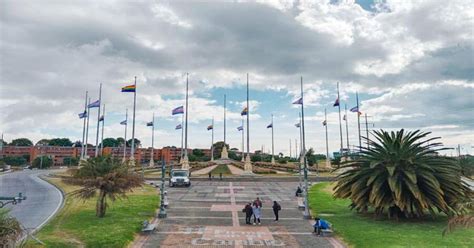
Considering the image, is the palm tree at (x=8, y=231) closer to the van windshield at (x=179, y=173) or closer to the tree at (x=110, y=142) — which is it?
the van windshield at (x=179, y=173)

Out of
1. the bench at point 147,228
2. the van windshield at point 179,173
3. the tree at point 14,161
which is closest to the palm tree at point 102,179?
the bench at point 147,228

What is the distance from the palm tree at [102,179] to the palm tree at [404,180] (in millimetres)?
12231

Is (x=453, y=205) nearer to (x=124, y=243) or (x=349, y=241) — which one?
(x=349, y=241)

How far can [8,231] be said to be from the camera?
963cm

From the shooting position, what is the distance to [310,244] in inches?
603

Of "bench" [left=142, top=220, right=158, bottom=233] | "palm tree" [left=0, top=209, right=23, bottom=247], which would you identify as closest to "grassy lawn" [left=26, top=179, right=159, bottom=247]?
"bench" [left=142, top=220, right=158, bottom=233]

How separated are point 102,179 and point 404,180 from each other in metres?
15.7

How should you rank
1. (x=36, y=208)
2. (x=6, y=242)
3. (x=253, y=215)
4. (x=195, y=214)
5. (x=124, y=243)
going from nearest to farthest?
(x=6, y=242) < (x=124, y=243) < (x=253, y=215) < (x=195, y=214) < (x=36, y=208)

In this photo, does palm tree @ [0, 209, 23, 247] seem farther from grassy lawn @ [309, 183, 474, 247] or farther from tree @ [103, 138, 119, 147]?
tree @ [103, 138, 119, 147]

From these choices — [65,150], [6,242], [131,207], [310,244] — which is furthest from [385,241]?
[65,150]

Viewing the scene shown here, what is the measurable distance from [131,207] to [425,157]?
1806 cm

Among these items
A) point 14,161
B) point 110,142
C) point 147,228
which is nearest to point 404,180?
point 147,228

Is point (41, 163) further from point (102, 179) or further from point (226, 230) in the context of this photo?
point (226, 230)

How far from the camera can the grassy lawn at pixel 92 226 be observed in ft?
47.4
